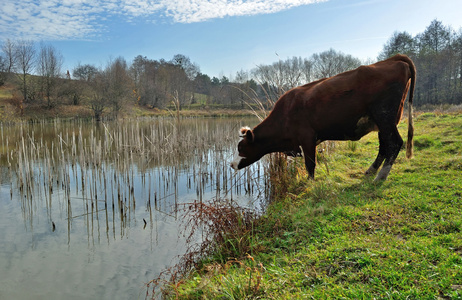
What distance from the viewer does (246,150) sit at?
6340 mm

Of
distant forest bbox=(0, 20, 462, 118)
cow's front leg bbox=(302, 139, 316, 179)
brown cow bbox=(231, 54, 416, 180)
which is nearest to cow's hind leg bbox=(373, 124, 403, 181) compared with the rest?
brown cow bbox=(231, 54, 416, 180)

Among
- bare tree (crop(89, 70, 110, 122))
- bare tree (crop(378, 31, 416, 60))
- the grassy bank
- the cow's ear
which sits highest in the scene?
bare tree (crop(378, 31, 416, 60))

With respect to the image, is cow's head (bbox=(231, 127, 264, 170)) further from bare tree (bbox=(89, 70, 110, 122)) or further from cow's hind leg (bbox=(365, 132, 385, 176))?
bare tree (bbox=(89, 70, 110, 122))

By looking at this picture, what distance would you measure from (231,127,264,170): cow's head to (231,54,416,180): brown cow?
0.8 inches

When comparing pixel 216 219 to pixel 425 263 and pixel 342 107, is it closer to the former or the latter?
pixel 425 263

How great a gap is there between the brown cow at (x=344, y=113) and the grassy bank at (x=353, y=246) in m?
0.81

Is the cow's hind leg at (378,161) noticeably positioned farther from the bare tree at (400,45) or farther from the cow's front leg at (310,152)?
the bare tree at (400,45)

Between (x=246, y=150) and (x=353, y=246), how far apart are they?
3.46 metres

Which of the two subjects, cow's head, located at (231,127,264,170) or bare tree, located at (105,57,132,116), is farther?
bare tree, located at (105,57,132,116)

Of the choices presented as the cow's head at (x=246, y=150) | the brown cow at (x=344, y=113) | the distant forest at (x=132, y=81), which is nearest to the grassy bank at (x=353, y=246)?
the brown cow at (x=344, y=113)

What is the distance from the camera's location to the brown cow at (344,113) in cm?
516

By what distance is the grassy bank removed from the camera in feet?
8.40

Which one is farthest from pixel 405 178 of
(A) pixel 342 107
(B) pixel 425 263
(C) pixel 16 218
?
(C) pixel 16 218

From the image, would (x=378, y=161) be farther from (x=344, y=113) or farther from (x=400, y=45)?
(x=400, y=45)
